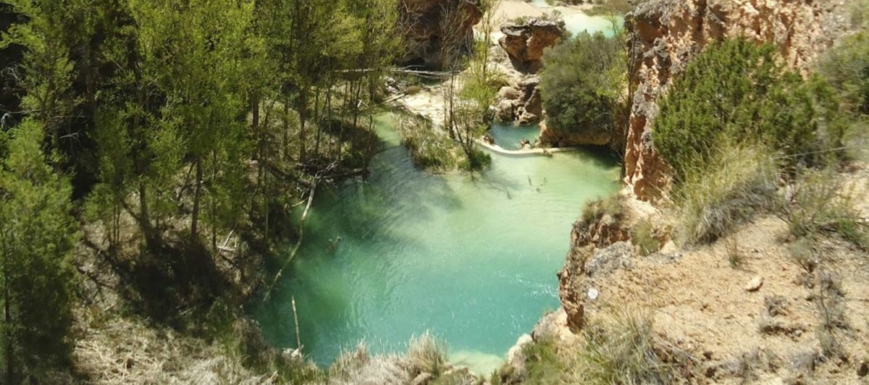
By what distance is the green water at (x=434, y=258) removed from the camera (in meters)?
16.4

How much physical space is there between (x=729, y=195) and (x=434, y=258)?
12.4 metres

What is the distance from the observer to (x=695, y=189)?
8.25 meters

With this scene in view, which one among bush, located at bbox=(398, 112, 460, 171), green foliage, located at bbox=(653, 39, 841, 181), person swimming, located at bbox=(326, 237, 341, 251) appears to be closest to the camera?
green foliage, located at bbox=(653, 39, 841, 181)

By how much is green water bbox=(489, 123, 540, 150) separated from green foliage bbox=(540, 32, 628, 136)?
196 cm

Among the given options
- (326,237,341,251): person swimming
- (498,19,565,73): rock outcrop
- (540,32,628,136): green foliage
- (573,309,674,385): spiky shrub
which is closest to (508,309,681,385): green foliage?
(573,309,674,385): spiky shrub

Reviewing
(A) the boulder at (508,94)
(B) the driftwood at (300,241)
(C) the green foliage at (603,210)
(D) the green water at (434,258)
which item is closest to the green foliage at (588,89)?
(D) the green water at (434,258)

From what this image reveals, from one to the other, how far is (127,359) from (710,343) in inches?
478

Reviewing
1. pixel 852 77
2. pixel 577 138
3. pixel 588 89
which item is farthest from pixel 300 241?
pixel 852 77

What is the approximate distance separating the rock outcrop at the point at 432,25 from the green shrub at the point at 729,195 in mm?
27405

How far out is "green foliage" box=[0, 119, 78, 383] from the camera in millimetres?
11359

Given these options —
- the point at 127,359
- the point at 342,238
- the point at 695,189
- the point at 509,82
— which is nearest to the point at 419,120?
the point at 509,82

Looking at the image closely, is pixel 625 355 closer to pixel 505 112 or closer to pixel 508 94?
pixel 505 112

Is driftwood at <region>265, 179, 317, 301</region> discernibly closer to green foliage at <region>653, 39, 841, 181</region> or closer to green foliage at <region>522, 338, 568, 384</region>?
green foliage at <region>522, 338, 568, 384</region>

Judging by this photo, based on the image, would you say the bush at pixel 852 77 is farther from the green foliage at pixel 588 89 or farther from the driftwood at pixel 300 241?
the green foliage at pixel 588 89
